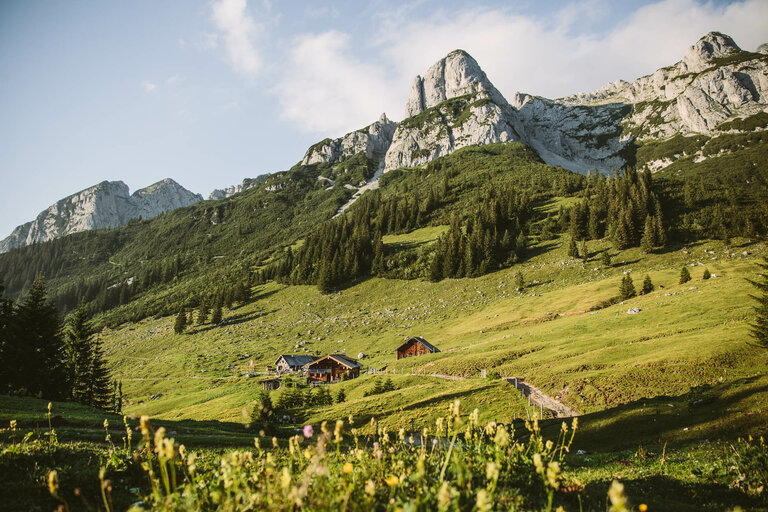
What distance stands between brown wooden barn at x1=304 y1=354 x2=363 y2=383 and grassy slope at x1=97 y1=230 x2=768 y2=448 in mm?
5791

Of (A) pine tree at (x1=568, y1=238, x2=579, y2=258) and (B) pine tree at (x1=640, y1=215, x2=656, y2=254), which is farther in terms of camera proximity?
(A) pine tree at (x1=568, y1=238, x2=579, y2=258)

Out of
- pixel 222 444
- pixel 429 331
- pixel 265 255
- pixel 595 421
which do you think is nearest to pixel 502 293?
pixel 429 331

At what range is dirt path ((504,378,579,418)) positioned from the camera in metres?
29.0

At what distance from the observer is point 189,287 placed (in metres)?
174

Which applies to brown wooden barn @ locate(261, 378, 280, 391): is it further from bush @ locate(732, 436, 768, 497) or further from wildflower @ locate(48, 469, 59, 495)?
wildflower @ locate(48, 469, 59, 495)

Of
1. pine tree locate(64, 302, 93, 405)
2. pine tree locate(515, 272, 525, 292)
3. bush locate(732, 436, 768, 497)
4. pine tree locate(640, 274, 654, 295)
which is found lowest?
pine tree locate(640, 274, 654, 295)

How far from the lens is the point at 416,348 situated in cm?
6291

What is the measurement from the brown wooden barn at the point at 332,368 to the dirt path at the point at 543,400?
1247 inches

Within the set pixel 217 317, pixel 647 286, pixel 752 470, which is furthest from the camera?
pixel 217 317

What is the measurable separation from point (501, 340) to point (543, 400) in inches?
914

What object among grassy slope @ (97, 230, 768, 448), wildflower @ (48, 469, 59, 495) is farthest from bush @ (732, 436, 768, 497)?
wildflower @ (48, 469, 59, 495)

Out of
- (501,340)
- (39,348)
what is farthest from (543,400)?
(39,348)

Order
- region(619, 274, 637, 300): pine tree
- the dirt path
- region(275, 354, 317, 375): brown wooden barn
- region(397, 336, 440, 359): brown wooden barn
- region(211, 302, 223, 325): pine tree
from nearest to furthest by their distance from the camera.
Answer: the dirt path
region(619, 274, 637, 300): pine tree
region(397, 336, 440, 359): brown wooden barn
region(275, 354, 317, 375): brown wooden barn
region(211, 302, 223, 325): pine tree

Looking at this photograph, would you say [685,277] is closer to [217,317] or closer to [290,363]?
[290,363]
